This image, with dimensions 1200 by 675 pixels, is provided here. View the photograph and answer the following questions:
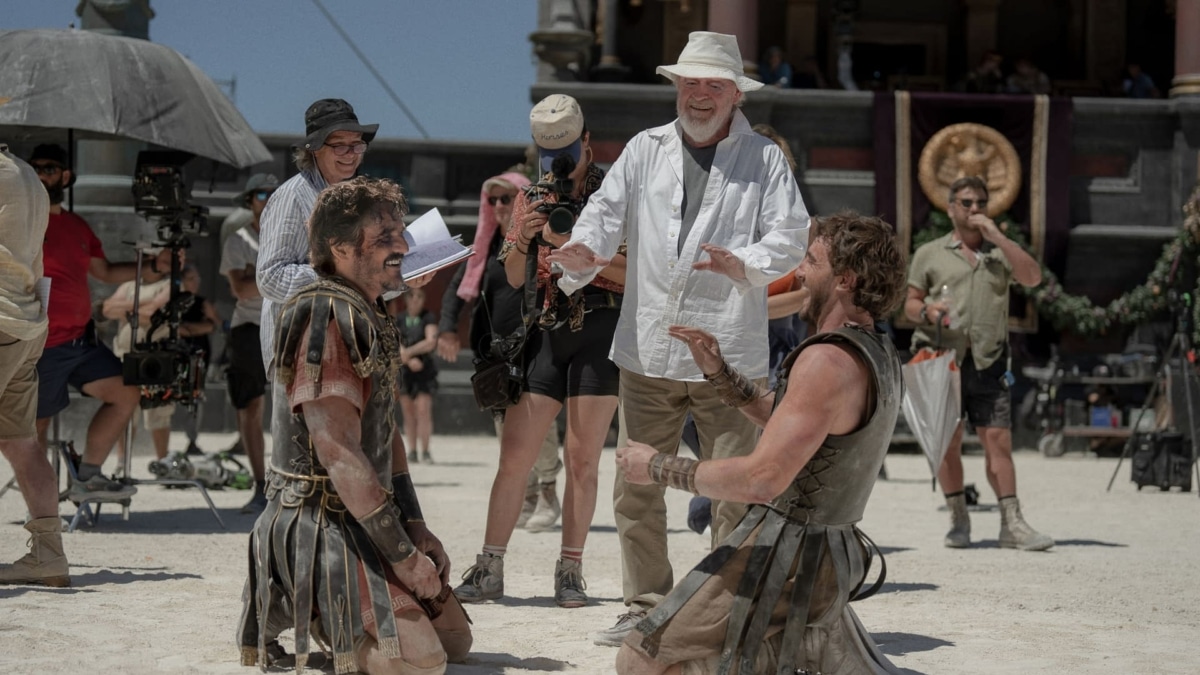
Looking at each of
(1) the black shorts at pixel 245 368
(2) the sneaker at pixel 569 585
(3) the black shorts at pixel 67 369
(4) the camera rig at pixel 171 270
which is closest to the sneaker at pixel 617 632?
(2) the sneaker at pixel 569 585

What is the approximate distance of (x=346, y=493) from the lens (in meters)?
4.39

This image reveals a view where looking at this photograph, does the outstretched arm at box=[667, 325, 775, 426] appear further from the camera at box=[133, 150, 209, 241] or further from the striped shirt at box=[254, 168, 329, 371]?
the camera at box=[133, 150, 209, 241]

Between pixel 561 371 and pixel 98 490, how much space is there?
10.7 ft

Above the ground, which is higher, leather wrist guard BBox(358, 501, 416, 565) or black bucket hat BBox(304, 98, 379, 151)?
black bucket hat BBox(304, 98, 379, 151)

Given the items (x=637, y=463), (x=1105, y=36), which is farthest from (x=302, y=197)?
(x=1105, y=36)

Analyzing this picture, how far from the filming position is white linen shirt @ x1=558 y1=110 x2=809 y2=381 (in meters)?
5.24

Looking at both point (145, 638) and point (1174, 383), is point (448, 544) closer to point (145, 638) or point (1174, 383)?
point (145, 638)

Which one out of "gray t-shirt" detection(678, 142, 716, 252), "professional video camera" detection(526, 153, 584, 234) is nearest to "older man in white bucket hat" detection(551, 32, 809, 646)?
"gray t-shirt" detection(678, 142, 716, 252)

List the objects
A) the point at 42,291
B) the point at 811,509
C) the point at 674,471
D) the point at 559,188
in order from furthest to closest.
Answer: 1. the point at 42,291
2. the point at 559,188
3. the point at 811,509
4. the point at 674,471

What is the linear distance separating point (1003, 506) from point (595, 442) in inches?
122

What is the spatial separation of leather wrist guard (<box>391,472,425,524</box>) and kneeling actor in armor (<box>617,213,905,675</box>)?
2.79 ft

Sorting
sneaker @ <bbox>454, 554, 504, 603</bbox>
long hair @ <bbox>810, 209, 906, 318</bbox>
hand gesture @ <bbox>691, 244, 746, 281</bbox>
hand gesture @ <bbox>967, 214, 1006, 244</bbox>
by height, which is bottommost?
sneaker @ <bbox>454, 554, 504, 603</bbox>

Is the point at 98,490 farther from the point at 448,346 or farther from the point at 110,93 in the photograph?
the point at 110,93

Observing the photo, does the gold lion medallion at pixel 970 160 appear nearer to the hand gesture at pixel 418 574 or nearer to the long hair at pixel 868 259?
the long hair at pixel 868 259
